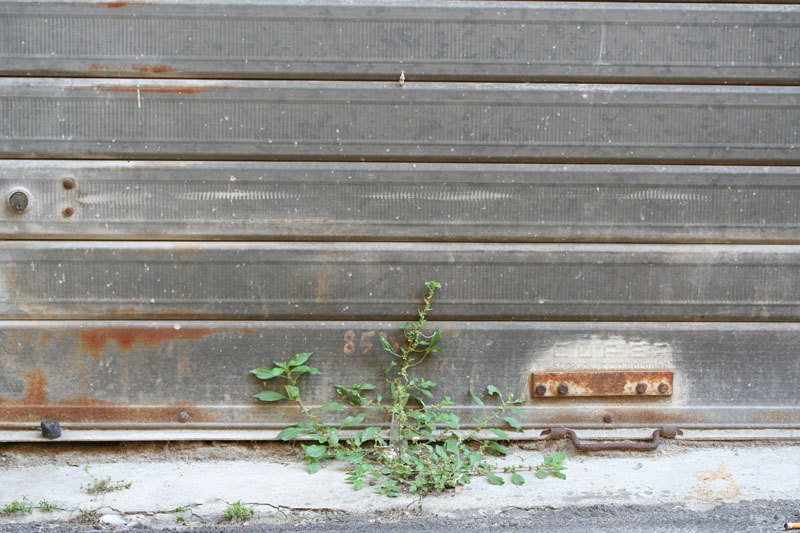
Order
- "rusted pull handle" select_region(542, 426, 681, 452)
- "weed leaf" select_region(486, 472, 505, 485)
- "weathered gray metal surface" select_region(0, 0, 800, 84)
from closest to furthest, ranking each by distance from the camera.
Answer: "weed leaf" select_region(486, 472, 505, 485) → "weathered gray metal surface" select_region(0, 0, 800, 84) → "rusted pull handle" select_region(542, 426, 681, 452)

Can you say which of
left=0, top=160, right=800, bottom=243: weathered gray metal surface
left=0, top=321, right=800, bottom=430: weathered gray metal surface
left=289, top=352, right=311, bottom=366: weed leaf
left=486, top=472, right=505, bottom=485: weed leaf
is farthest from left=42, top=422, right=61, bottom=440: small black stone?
left=486, top=472, right=505, bottom=485: weed leaf

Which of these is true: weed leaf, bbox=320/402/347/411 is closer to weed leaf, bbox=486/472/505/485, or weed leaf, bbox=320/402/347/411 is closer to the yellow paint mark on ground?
weed leaf, bbox=486/472/505/485

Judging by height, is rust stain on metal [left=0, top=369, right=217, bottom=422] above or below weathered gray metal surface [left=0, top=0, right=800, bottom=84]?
below

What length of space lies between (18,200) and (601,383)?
231cm

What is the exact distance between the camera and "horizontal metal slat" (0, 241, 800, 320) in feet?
8.16

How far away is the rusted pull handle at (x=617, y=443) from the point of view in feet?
8.30

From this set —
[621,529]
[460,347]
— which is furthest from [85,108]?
[621,529]

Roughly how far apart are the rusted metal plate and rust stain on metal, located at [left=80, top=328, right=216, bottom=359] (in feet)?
4.25

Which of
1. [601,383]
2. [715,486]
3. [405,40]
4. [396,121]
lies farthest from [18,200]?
[715,486]


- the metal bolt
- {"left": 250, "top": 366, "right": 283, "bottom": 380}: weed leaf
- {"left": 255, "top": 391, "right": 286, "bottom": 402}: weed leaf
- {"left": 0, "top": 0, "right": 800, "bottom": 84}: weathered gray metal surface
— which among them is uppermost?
{"left": 0, "top": 0, "right": 800, "bottom": 84}: weathered gray metal surface

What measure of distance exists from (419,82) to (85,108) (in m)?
1.25

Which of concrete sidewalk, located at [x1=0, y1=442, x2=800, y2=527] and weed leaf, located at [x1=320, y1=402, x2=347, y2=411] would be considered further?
weed leaf, located at [x1=320, y1=402, x2=347, y2=411]

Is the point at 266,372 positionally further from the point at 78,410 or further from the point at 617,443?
the point at 617,443

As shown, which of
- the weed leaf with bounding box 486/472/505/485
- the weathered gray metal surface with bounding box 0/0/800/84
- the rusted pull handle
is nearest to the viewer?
the weed leaf with bounding box 486/472/505/485
